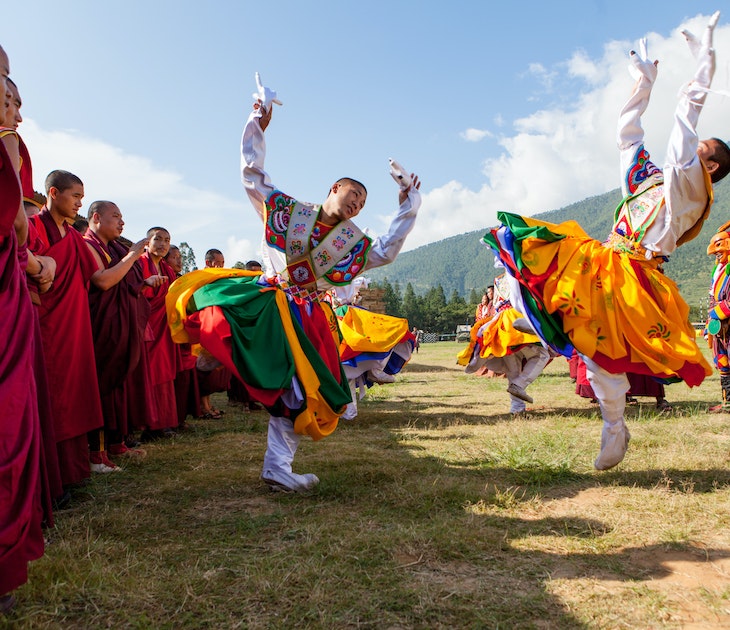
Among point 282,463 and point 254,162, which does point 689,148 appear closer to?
point 254,162

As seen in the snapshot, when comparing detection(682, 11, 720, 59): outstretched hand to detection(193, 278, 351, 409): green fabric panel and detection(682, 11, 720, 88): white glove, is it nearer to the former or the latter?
detection(682, 11, 720, 88): white glove

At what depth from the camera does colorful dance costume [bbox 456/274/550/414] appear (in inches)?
276

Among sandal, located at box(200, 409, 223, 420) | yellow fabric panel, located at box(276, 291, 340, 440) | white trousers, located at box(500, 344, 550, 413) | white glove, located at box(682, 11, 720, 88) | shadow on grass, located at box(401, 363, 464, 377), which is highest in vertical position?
white glove, located at box(682, 11, 720, 88)

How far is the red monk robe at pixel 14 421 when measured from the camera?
1.89 meters

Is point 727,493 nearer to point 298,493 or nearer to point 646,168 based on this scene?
point 646,168

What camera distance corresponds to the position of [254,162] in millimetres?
3637

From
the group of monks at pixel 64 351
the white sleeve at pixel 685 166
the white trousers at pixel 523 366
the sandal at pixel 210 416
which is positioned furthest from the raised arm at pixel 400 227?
the sandal at pixel 210 416

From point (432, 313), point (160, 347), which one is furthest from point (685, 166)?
point (432, 313)

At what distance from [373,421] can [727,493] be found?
3.93 m

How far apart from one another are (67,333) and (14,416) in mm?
1619

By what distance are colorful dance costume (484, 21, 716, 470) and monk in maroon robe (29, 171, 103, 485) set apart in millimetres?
2883

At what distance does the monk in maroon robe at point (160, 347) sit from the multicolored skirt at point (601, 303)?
134 inches

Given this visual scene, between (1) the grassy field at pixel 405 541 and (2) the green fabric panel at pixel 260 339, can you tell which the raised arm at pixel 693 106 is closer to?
(1) the grassy field at pixel 405 541

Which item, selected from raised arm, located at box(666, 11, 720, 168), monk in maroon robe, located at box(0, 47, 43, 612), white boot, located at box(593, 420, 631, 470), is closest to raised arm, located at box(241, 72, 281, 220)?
monk in maroon robe, located at box(0, 47, 43, 612)
